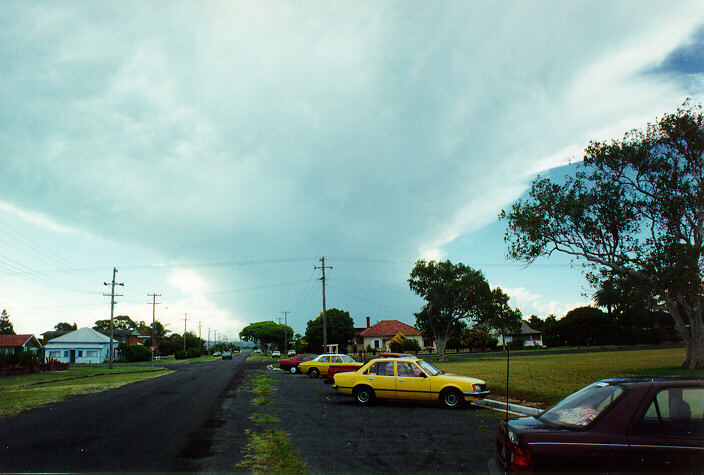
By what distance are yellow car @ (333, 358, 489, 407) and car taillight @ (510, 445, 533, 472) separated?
9519 millimetres

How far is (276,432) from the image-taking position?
33.3 ft

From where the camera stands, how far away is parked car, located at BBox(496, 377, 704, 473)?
4.19 m

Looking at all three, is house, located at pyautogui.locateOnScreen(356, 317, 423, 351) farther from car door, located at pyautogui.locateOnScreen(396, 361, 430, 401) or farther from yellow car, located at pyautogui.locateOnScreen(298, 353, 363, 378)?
car door, located at pyautogui.locateOnScreen(396, 361, 430, 401)

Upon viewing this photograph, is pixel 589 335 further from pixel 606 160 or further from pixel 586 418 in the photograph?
pixel 586 418

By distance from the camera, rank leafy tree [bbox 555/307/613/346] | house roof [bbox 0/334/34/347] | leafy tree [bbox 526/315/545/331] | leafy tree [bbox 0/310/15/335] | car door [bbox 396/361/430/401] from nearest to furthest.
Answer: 1. car door [bbox 396/361/430/401]
2. house roof [bbox 0/334/34/347]
3. leafy tree [bbox 555/307/613/346]
4. leafy tree [bbox 526/315/545/331]
5. leafy tree [bbox 0/310/15/335]

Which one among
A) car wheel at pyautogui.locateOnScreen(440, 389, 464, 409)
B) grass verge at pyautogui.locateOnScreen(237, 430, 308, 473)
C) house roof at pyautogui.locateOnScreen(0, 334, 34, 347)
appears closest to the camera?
grass verge at pyautogui.locateOnScreen(237, 430, 308, 473)

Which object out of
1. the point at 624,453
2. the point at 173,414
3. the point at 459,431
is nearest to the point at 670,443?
the point at 624,453

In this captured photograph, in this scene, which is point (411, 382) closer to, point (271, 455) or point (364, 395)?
point (364, 395)

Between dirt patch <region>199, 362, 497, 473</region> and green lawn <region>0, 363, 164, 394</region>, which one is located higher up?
dirt patch <region>199, 362, 497, 473</region>

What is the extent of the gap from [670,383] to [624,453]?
0.90 meters

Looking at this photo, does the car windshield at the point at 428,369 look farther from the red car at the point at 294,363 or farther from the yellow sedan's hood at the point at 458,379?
the red car at the point at 294,363

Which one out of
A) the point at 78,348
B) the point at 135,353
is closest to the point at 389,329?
the point at 135,353

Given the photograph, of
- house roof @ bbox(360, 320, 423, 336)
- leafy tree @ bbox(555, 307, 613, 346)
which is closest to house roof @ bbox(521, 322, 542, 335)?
leafy tree @ bbox(555, 307, 613, 346)

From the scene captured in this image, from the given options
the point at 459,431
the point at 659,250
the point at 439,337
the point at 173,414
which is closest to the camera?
the point at 459,431
